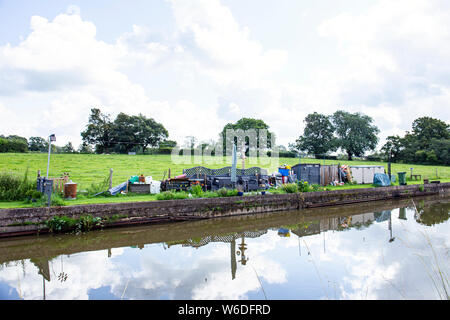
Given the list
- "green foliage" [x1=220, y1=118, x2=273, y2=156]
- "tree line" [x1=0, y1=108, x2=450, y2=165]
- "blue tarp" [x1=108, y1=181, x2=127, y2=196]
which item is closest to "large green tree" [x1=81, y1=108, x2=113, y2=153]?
"tree line" [x1=0, y1=108, x2=450, y2=165]

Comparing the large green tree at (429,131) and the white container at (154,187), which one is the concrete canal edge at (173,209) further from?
the large green tree at (429,131)

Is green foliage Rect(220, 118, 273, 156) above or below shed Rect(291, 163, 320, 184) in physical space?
above

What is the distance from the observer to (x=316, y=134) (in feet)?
181

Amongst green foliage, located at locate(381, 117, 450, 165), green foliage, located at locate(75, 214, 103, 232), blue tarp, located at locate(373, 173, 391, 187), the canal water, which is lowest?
the canal water

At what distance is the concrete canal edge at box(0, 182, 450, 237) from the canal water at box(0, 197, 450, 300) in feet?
1.35

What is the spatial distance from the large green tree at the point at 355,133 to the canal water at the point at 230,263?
43878 mm

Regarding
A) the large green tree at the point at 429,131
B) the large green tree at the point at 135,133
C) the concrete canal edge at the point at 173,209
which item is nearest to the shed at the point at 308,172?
the concrete canal edge at the point at 173,209

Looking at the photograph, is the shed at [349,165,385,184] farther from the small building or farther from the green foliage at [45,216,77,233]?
the green foliage at [45,216,77,233]

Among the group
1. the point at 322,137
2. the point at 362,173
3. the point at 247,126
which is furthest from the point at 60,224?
the point at 322,137

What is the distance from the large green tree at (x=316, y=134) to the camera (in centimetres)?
5356

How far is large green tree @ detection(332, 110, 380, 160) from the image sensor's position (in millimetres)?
51094

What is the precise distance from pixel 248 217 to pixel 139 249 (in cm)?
570

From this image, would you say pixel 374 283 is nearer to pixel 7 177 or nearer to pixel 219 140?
pixel 7 177

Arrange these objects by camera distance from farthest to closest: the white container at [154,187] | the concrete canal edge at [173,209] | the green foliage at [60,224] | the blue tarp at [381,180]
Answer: the blue tarp at [381,180], the white container at [154,187], the green foliage at [60,224], the concrete canal edge at [173,209]
